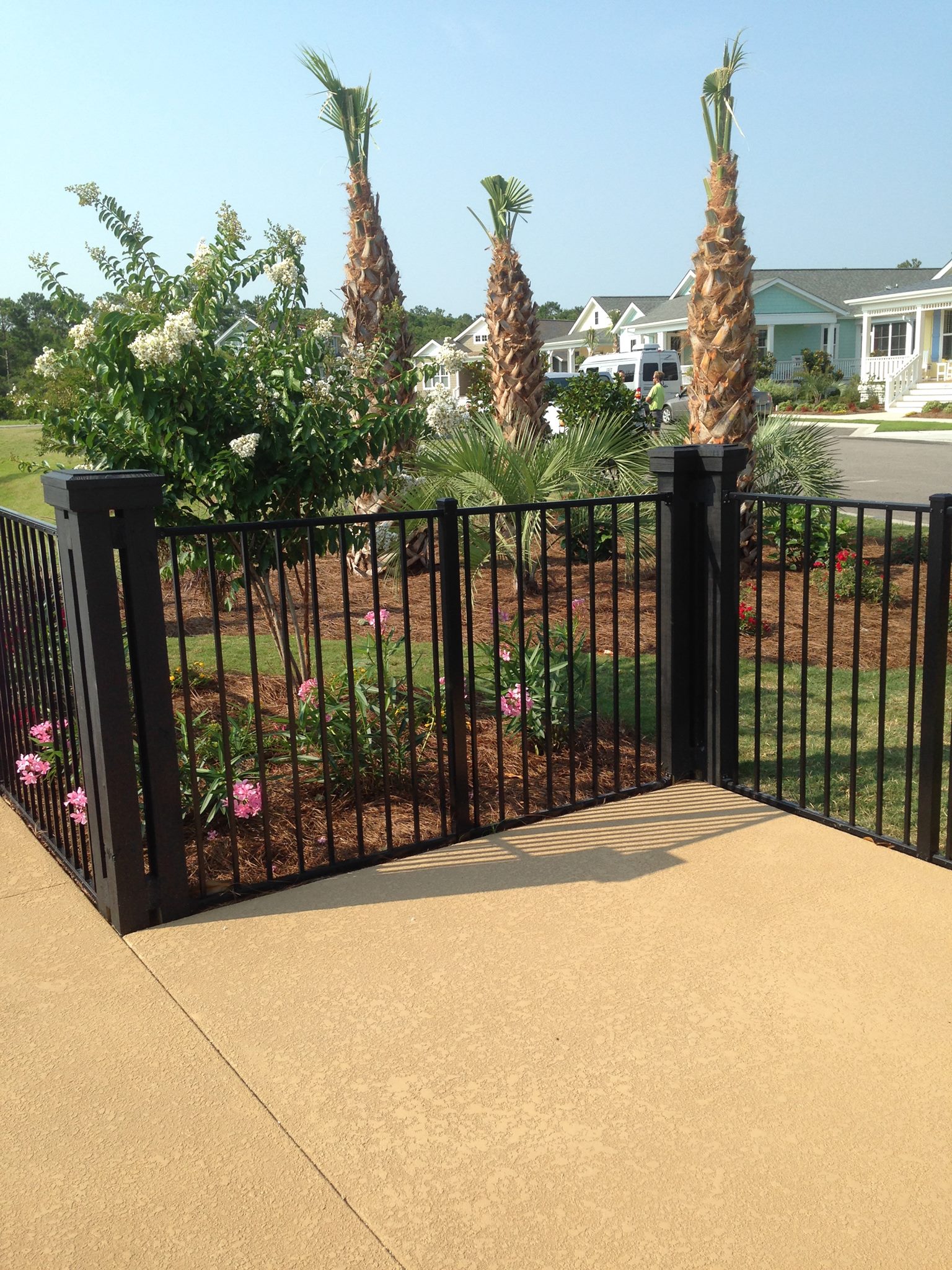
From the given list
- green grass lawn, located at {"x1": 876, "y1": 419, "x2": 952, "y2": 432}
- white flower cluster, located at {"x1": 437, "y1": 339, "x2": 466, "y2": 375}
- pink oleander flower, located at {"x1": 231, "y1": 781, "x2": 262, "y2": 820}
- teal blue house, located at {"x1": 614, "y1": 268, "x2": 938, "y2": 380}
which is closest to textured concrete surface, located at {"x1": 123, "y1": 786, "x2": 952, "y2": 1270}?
pink oleander flower, located at {"x1": 231, "y1": 781, "x2": 262, "y2": 820}

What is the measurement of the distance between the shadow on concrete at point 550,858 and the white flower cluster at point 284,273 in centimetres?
297

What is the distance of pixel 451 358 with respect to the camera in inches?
274

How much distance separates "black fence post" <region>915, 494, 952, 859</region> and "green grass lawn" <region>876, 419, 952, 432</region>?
26558mm

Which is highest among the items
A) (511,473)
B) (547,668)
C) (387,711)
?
(511,473)

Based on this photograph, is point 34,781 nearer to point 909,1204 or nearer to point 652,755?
point 652,755

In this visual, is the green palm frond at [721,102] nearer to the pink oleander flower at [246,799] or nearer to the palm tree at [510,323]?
the palm tree at [510,323]

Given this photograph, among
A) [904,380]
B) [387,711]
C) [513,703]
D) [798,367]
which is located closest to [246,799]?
[387,711]

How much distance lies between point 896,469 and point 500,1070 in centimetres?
1863

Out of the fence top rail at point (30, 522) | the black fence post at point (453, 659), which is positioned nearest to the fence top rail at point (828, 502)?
the black fence post at point (453, 659)

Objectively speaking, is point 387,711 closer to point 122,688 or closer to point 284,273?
point 122,688

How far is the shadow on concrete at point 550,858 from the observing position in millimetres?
3895

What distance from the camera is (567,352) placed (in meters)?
67.1

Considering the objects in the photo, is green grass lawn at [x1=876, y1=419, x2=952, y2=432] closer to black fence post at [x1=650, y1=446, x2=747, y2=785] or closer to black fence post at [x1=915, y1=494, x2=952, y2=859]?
black fence post at [x1=650, y1=446, x2=747, y2=785]

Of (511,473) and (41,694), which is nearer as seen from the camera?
(41,694)
